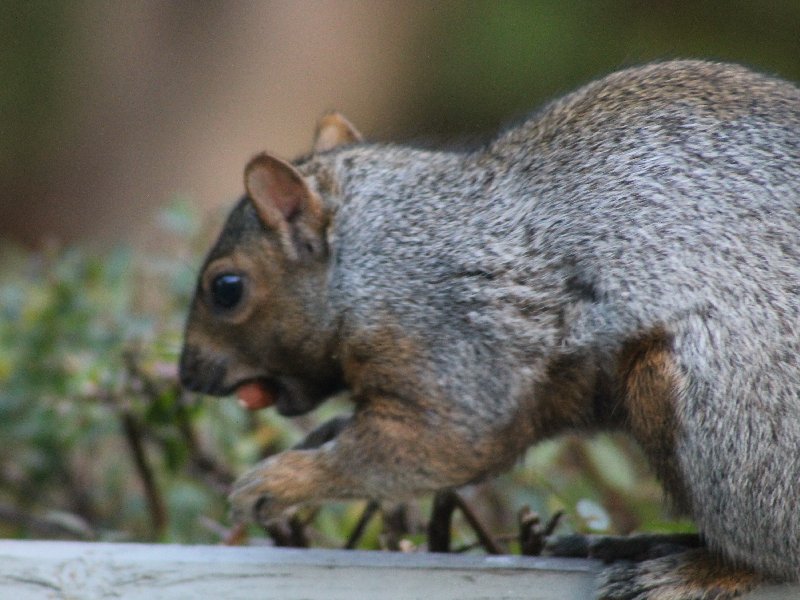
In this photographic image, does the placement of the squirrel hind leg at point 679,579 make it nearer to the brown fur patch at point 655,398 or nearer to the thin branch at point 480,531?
the brown fur patch at point 655,398

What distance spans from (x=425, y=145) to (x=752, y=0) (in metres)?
4.60

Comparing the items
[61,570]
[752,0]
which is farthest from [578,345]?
[752,0]

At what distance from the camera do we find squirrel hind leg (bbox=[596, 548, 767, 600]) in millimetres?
1888

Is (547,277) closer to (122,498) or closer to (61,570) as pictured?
(61,570)

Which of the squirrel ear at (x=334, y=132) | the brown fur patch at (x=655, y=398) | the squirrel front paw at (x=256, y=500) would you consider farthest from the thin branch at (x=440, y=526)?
the squirrel ear at (x=334, y=132)

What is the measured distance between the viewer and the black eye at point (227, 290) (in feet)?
7.55

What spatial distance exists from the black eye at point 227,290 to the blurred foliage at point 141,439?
415 millimetres

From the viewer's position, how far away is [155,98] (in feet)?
23.9

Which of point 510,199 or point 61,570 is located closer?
point 61,570

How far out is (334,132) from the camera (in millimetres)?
2672

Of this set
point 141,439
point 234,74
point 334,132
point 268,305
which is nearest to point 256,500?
point 268,305

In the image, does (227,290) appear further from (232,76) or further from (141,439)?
(232,76)

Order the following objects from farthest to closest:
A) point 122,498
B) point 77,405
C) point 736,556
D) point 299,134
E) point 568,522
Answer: point 299,134 < point 122,498 < point 77,405 < point 568,522 < point 736,556

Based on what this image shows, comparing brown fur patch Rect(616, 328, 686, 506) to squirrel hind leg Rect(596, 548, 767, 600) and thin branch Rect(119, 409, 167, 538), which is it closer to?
squirrel hind leg Rect(596, 548, 767, 600)
